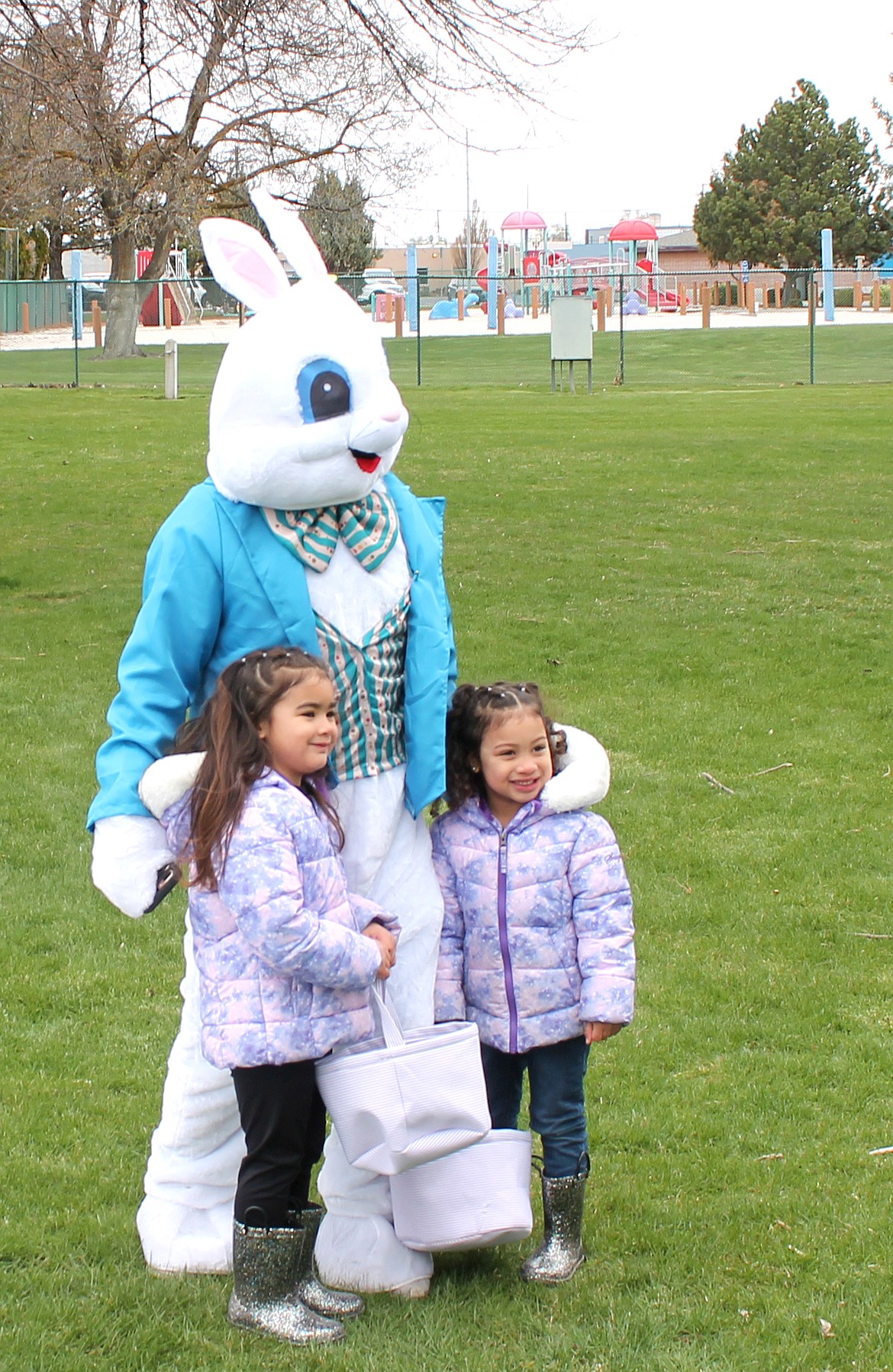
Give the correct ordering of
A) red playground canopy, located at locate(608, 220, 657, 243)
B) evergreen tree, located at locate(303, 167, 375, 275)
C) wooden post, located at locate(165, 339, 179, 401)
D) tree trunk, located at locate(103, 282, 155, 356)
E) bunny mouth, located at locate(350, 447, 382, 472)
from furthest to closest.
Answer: red playground canopy, located at locate(608, 220, 657, 243)
tree trunk, located at locate(103, 282, 155, 356)
evergreen tree, located at locate(303, 167, 375, 275)
wooden post, located at locate(165, 339, 179, 401)
bunny mouth, located at locate(350, 447, 382, 472)

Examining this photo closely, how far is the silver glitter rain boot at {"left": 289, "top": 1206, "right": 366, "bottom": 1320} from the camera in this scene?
2.87 metres

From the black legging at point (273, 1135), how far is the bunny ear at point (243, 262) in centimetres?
136

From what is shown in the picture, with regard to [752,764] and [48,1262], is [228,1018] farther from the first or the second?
[752,764]

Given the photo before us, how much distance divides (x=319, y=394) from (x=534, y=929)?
1.03 m

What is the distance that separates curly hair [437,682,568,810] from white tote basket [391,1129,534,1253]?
0.64m

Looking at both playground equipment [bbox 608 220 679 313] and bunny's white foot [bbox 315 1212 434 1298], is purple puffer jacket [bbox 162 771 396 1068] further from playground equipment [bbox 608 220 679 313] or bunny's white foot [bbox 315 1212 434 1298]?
playground equipment [bbox 608 220 679 313]

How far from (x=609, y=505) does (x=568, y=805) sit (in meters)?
9.91

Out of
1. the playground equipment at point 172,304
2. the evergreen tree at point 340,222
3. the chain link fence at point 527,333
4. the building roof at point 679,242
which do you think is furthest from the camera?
the building roof at point 679,242

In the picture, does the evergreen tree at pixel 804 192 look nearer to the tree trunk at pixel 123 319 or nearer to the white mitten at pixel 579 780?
the tree trunk at pixel 123 319

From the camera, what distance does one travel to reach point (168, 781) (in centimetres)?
263

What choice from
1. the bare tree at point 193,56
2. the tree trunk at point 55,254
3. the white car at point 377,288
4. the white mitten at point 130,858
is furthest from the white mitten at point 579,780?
the tree trunk at point 55,254

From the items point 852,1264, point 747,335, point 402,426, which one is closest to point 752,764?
point 852,1264

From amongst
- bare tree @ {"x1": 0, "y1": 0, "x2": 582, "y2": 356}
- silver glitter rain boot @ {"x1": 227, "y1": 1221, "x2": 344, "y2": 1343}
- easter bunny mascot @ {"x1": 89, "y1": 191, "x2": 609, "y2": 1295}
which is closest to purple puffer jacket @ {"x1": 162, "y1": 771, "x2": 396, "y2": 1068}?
easter bunny mascot @ {"x1": 89, "y1": 191, "x2": 609, "y2": 1295}

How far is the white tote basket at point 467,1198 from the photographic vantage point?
2.82 m
